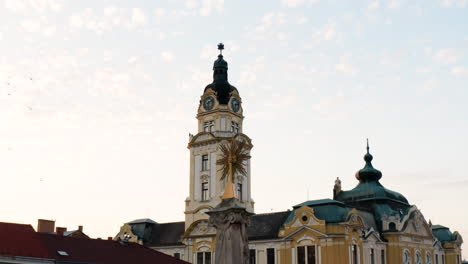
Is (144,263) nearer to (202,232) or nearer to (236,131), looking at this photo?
(202,232)

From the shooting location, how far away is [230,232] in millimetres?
26875

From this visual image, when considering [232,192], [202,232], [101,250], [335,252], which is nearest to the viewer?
[232,192]

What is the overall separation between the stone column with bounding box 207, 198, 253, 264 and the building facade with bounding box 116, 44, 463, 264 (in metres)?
29.9

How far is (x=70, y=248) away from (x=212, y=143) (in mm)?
25489

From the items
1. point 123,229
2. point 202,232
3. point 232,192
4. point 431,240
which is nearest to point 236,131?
point 202,232

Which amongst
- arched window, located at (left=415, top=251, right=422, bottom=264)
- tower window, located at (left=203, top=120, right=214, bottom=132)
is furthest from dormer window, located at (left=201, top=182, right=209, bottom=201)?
arched window, located at (left=415, top=251, right=422, bottom=264)

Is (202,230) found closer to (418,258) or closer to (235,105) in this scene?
(235,105)

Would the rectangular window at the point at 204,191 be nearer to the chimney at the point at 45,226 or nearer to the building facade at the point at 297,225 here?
the building facade at the point at 297,225

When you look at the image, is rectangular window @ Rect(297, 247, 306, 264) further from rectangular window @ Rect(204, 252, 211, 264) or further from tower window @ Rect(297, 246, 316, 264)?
rectangular window @ Rect(204, 252, 211, 264)

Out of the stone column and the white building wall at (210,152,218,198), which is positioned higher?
the white building wall at (210,152,218,198)

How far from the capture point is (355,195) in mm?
68812

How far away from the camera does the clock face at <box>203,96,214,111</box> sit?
7088 centimetres

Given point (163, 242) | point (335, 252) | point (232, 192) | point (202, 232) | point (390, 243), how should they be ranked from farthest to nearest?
point (163, 242), point (202, 232), point (390, 243), point (335, 252), point (232, 192)

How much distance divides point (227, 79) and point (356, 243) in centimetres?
2493
